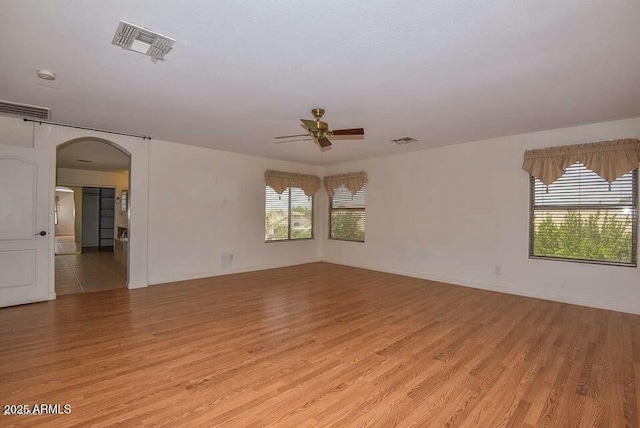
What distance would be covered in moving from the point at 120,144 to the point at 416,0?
4749 mm

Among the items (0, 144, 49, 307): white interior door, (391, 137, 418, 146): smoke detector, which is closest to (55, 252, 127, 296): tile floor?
(0, 144, 49, 307): white interior door

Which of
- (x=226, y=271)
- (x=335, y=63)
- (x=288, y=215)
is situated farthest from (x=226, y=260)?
(x=335, y=63)

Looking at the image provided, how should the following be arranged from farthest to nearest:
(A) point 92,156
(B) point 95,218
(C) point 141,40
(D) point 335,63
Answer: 1. (B) point 95,218
2. (A) point 92,156
3. (D) point 335,63
4. (C) point 141,40

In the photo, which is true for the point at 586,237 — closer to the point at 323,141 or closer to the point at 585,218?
the point at 585,218

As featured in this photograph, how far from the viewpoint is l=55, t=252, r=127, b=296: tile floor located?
16.0ft

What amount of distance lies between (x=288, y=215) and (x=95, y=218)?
7.05m

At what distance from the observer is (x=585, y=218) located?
4.14 meters

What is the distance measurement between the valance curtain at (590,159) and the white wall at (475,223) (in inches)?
6.9

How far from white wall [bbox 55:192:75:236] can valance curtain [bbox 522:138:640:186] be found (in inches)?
638

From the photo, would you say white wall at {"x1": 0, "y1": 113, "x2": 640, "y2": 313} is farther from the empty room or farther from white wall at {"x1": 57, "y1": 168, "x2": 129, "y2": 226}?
white wall at {"x1": 57, "y1": 168, "x2": 129, "y2": 226}

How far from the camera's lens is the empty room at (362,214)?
1.94 metres

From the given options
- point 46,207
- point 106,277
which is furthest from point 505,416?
point 106,277

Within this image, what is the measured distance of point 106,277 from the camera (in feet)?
18.7

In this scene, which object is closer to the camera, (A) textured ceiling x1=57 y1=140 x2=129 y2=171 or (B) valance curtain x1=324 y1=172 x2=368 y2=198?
(A) textured ceiling x1=57 y1=140 x2=129 y2=171
